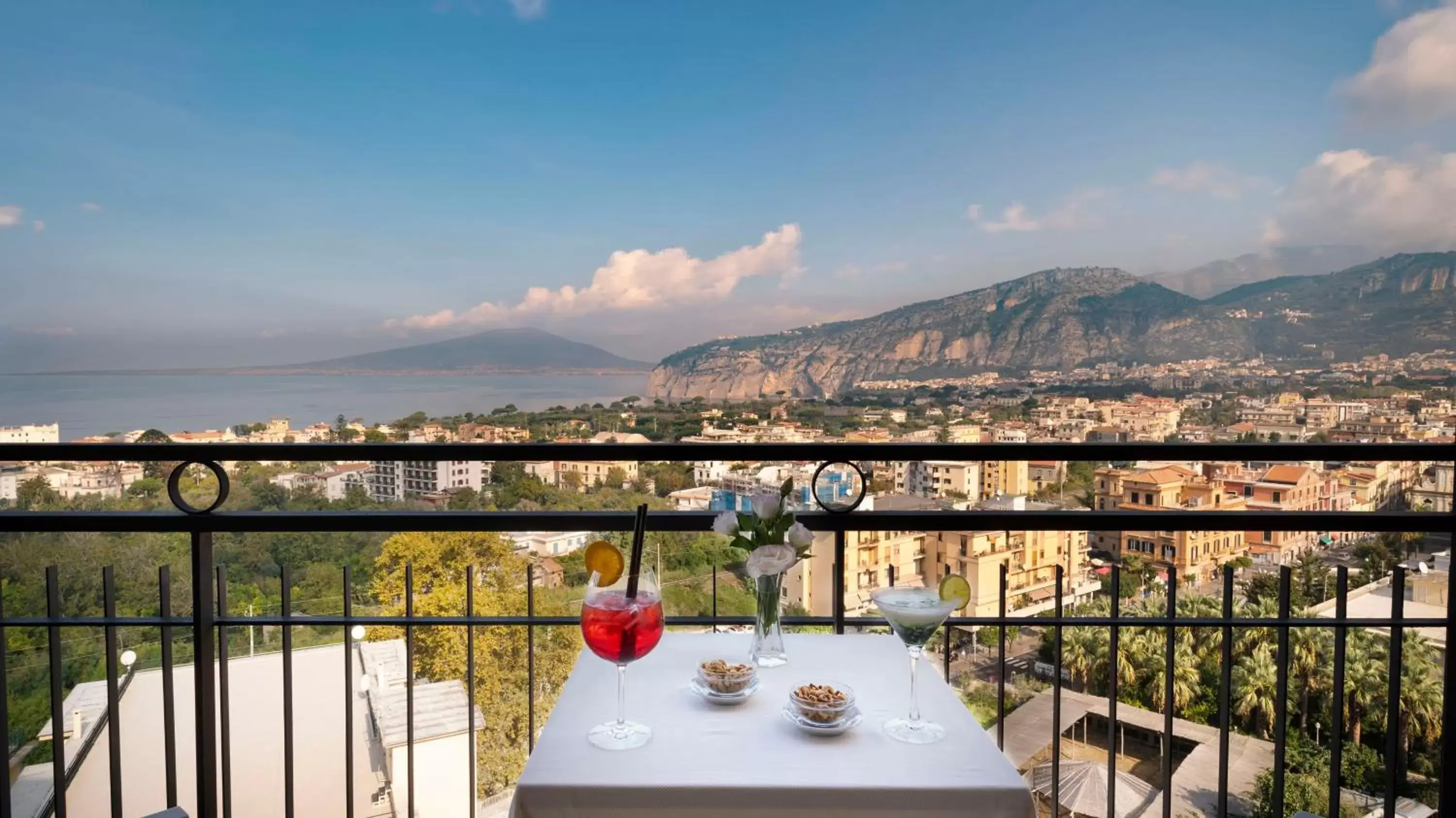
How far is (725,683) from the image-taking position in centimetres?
101

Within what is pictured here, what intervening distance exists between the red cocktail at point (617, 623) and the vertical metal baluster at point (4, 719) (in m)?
1.21

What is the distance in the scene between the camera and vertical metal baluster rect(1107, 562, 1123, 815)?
1.40 metres

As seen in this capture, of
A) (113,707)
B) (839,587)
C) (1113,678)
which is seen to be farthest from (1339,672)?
(113,707)

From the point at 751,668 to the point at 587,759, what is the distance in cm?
27

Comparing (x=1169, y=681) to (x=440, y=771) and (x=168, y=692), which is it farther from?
(x=440, y=771)

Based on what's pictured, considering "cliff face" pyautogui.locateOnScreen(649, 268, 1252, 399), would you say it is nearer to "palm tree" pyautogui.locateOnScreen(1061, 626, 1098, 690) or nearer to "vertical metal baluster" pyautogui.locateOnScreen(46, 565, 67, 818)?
"palm tree" pyautogui.locateOnScreen(1061, 626, 1098, 690)

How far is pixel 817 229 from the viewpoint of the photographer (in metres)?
16.3

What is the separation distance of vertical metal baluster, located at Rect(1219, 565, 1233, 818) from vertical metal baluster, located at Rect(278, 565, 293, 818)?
166 centimetres

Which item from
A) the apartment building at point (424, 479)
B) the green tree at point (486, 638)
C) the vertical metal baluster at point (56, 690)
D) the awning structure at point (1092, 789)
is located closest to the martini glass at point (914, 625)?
the vertical metal baluster at point (56, 690)

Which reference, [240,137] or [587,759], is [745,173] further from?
[587,759]

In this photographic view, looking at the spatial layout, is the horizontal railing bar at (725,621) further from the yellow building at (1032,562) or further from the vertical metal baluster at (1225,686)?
the yellow building at (1032,562)

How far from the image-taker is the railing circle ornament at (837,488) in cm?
134

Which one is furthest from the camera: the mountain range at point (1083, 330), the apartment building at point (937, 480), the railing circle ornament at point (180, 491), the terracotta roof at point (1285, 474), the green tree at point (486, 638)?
the mountain range at point (1083, 330)

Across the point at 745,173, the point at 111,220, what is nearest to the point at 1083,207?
the point at 745,173
